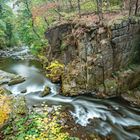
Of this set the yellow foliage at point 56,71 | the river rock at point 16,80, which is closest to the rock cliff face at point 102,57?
the yellow foliage at point 56,71

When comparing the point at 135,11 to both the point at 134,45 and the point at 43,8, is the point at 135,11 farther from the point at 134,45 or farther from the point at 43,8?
the point at 43,8

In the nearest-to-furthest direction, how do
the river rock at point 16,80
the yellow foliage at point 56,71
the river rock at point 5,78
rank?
the yellow foliage at point 56,71
the river rock at point 16,80
the river rock at point 5,78

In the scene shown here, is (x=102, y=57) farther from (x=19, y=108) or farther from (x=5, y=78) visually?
(x=5, y=78)

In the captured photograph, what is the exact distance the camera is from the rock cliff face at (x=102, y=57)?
17.0 meters

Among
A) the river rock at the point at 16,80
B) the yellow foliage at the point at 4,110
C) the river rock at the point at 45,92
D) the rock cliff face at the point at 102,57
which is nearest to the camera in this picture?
the yellow foliage at the point at 4,110

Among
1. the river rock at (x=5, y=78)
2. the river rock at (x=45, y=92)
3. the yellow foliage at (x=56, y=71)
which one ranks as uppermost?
the yellow foliage at (x=56, y=71)

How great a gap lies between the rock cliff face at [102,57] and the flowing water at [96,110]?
35.5 inches

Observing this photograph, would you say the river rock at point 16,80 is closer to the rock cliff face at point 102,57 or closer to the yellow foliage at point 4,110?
the rock cliff face at point 102,57

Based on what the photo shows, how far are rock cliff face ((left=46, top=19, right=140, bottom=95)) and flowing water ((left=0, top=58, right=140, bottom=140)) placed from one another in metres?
0.90

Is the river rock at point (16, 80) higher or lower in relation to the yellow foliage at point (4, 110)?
lower

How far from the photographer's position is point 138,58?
18.2 metres

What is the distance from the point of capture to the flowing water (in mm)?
13805

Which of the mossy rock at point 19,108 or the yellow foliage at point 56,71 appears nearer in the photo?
the mossy rock at point 19,108

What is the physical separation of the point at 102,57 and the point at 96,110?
371 cm
